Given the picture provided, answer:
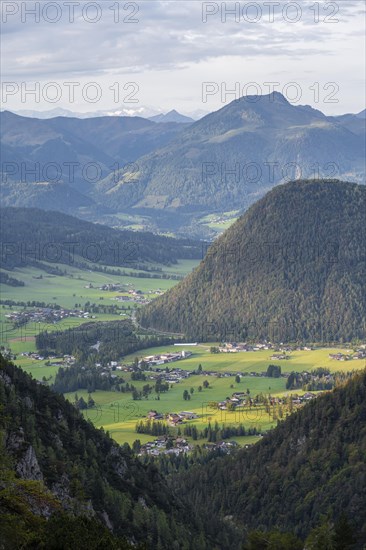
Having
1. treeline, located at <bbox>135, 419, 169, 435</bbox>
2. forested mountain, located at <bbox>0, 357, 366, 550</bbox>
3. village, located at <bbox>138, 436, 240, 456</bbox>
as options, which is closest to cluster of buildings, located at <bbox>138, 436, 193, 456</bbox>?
village, located at <bbox>138, 436, 240, 456</bbox>

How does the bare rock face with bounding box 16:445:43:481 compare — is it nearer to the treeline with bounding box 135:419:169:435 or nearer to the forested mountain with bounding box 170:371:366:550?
the forested mountain with bounding box 170:371:366:550

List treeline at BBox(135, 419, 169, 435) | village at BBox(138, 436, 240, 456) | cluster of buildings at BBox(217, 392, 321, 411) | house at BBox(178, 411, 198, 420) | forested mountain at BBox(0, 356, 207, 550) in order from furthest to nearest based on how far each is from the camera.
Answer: cluster of buildings at BBox(217, 392, 321, 411)
house at BBox(178, 411, 198, 420)
treeline at BBox(135, 419, 169, 435)
village at BBox(138, 436, 240, 456)
forested mountain at BBox(0, 356, 207, 550)

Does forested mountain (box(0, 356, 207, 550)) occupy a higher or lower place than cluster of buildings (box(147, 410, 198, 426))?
higher

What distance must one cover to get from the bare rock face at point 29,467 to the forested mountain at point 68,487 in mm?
90

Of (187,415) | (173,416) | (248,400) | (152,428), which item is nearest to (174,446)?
(152,428)

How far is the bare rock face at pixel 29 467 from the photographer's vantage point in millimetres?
79625

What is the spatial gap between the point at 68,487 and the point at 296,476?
46691mm

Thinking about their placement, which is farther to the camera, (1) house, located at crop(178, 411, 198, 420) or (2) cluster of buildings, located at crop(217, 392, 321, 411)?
(2) cluster of buildings, located at crop(217, 392, 321, 411)

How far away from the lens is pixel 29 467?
81.6 meters

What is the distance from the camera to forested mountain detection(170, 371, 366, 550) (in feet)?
A: 381

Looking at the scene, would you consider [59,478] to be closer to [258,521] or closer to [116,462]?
[116,462]

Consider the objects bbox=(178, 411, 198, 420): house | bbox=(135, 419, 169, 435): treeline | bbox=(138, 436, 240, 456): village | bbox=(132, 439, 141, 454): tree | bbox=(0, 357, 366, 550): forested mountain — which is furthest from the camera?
bbox=(178, 411, 198, 420): house

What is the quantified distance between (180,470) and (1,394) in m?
49.0

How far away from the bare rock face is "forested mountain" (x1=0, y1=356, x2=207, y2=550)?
0.09 meters
